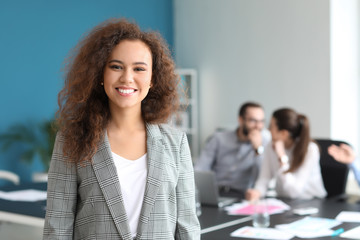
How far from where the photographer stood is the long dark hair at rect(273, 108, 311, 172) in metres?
3.43

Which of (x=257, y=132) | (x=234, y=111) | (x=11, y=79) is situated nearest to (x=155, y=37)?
(x=257, y=132)

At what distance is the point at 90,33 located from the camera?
1.60 m

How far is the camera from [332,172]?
11.7ft

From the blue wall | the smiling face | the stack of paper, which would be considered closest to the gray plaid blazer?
the smiling face

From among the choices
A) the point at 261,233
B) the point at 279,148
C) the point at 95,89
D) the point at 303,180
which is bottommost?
the point at 261,233

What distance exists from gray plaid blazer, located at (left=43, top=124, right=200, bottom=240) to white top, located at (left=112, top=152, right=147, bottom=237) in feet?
0.09

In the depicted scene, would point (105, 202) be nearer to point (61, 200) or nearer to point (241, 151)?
point (61, 200)

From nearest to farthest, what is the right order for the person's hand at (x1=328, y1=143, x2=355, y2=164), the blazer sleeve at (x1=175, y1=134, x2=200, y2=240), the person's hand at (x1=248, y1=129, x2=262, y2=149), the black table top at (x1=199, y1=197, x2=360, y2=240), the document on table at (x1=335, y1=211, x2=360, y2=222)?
the blazer sleeve at (x1=175, y1=134, x2=200, y2=240) → the black table top at (x1=199, y1=197, x2=360, y2=240) → the document on table at (x1=335, y1=211, x2=360, y2=222) → the person's hand at (x1=328, y1=143, x2=355, y2=164) → the person's hand at (x1=248, y1=129, x2=262, y2=149)

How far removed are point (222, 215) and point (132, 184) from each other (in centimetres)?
138

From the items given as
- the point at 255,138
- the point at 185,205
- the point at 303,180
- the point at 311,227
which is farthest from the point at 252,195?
the point at 185,205

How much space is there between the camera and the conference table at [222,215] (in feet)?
8.11

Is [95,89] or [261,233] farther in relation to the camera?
[261,233]

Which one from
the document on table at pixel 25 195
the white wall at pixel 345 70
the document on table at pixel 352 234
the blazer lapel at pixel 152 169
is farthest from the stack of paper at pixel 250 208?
the white wall at pixel 345 70

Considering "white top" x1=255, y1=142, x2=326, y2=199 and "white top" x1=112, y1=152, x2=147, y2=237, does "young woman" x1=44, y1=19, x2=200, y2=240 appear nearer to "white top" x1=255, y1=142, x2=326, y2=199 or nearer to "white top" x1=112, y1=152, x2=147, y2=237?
"white top" x1=112, y1=152, x2=147, y2=237
